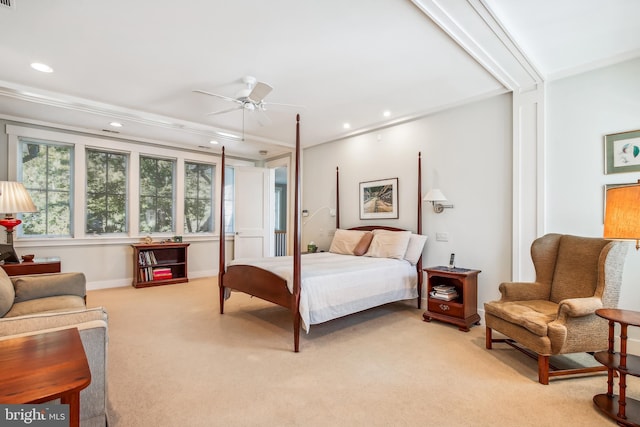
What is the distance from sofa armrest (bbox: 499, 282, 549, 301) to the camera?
2879 mm

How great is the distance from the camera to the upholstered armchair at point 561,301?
7.45 feet

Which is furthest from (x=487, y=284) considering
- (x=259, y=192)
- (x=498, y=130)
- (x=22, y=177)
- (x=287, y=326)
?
(x=22, y=177)

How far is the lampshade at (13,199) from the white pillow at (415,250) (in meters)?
4.48

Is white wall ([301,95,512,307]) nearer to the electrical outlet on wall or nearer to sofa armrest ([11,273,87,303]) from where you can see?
the electrical outlet on wall

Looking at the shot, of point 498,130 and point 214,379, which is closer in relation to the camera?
point 214,379

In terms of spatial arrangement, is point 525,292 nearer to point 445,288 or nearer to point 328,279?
point 445,288

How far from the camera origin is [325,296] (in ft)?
9.90

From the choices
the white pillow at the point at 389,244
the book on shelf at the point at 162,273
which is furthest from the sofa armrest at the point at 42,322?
the book on shelf at the point at 162,273

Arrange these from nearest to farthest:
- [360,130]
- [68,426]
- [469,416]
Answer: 1. [68,426]
2. [469,416]
3. [360,130]

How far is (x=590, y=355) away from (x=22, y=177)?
23.6 ft

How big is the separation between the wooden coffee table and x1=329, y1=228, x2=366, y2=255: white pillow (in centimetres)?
365

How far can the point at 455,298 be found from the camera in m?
3.58

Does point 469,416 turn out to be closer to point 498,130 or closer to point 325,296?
point 325,296

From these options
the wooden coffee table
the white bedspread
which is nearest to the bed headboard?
the white bedspread
